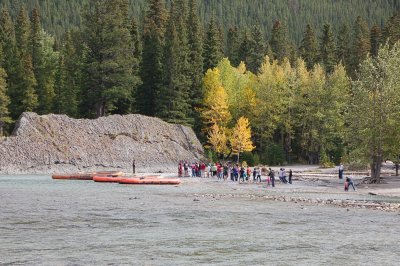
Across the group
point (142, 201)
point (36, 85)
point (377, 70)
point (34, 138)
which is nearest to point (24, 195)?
point (142, 201)

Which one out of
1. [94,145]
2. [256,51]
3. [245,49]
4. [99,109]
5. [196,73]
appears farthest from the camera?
[245,49]

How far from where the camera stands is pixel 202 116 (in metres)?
80.4

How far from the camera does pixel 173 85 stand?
3051 inches

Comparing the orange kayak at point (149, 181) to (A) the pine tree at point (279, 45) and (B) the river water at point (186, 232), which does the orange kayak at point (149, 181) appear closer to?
(B) the river water at point (186, 232)

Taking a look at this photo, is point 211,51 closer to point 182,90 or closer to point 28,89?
point 182,90

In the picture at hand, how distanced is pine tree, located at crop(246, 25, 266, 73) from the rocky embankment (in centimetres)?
2622

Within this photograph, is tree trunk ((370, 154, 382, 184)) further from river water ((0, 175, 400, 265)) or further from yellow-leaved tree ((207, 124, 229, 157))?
yellow-leaved tree ((207, 124, 229, 157))

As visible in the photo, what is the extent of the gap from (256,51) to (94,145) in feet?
133

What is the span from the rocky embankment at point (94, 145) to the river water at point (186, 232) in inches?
960

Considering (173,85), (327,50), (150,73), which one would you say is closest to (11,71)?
(150,73)

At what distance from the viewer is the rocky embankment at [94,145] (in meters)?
63.6

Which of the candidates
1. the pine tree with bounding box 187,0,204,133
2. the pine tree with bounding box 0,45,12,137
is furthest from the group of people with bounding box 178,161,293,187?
the pine tree with bounding box 0,45,12,137

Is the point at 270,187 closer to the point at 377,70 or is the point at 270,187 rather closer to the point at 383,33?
the point at 377,70

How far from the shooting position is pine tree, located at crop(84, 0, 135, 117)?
73875 millimetres
